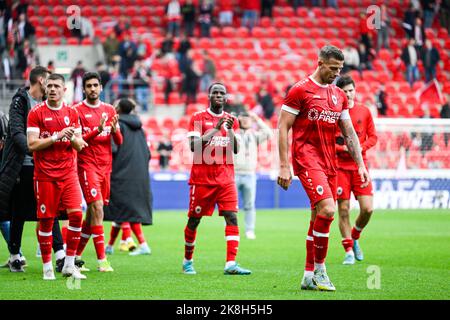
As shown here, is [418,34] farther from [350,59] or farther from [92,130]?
[92,130]

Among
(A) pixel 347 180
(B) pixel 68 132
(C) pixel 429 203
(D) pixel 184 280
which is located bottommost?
(C) pixel 429 203

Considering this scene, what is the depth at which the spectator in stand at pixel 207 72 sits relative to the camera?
1153 inches

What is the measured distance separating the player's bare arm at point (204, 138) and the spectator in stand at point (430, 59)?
2126cm

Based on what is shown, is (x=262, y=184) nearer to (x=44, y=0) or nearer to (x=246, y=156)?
(x=246, y=156)

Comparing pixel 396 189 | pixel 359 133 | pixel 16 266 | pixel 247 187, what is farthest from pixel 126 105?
pixel 396 189

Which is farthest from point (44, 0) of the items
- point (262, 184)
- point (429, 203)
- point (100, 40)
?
point (429, 203)

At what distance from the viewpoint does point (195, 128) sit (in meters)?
10.8

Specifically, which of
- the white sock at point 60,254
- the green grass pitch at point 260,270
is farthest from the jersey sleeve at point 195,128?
the white sock at point 60,254

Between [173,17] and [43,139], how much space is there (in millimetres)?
22676

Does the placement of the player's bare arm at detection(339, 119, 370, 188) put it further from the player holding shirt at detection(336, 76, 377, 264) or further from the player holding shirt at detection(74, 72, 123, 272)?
the player holding shirt at detection(74, 72, 123, 272)

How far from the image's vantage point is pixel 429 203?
24.2m
